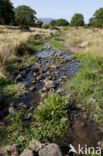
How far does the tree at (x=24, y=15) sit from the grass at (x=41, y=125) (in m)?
26.7

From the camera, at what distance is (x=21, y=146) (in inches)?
86.6

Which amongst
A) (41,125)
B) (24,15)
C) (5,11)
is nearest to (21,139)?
(41,125)

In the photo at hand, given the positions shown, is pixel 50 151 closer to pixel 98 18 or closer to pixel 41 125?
pixel 41 125

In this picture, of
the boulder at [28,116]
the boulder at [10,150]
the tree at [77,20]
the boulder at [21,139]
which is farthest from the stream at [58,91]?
the tree at [77,20]

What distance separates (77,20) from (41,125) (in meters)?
35.7

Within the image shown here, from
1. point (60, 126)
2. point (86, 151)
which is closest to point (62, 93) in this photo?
point (60, 126)

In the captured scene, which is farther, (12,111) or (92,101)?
(92,101)

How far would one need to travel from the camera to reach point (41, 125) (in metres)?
2.63

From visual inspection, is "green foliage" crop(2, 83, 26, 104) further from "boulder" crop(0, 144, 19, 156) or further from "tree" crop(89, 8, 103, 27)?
"tree" crop(89, 8, 103, 27)

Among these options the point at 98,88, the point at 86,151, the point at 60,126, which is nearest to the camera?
the point at 86,151

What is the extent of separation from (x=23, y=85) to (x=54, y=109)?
66.7 inches

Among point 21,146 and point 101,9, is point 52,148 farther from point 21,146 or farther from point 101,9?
point 101,9

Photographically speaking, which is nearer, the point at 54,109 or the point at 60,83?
the point at 54,109

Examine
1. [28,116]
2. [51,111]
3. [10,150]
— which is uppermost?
[51,111]
